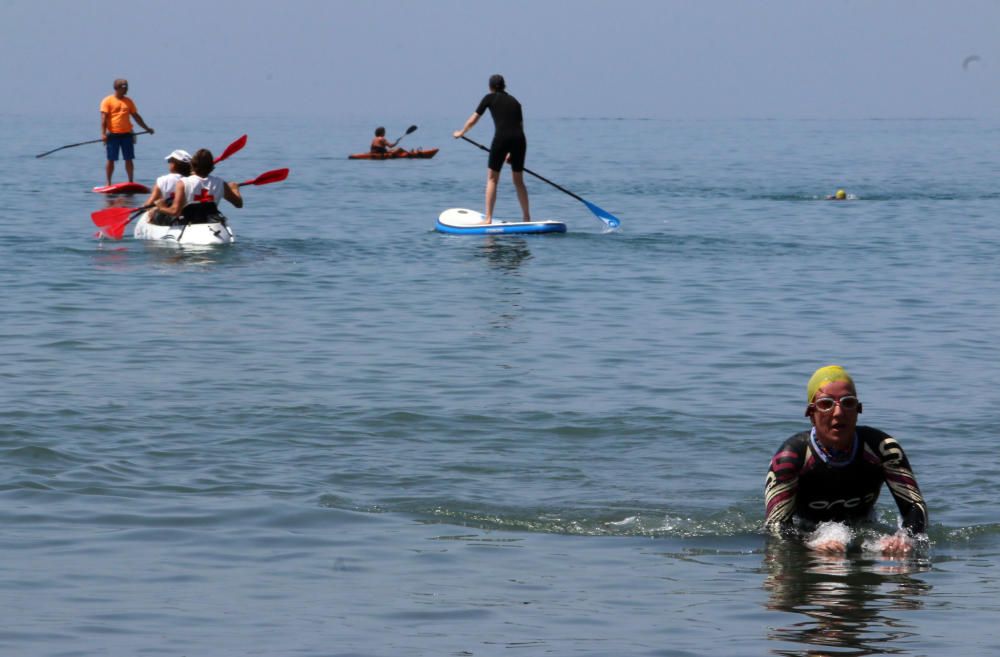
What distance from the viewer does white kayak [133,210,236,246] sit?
19.3 meters

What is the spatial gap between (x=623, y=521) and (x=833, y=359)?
5048 mm

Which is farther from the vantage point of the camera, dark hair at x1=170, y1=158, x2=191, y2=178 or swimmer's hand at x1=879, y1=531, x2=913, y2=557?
dark hair at x1=170, y1=158, x2=191, y2=178

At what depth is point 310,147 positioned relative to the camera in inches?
2317

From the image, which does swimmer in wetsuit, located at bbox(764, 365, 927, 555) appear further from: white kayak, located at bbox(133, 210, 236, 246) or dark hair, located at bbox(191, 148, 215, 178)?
white kayak, located at bbox(133, 210, 236, 246)

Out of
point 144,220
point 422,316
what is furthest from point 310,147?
point 422,316

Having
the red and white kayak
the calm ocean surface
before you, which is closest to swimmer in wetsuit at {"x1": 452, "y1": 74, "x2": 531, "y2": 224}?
the calm ocean surface

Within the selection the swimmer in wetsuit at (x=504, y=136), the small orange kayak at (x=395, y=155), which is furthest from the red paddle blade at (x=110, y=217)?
the small orange kayak at (x=395, y=155)

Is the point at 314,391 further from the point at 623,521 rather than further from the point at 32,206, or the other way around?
the point at 32,206

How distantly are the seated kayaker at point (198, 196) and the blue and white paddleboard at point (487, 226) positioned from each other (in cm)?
406

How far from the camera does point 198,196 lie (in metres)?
18.8

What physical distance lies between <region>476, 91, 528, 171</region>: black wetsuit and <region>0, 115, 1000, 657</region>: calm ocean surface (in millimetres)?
1157

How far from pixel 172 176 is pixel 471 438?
9602mm

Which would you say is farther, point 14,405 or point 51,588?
point 14,405

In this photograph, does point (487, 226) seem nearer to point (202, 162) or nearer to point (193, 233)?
point (193, 233)
